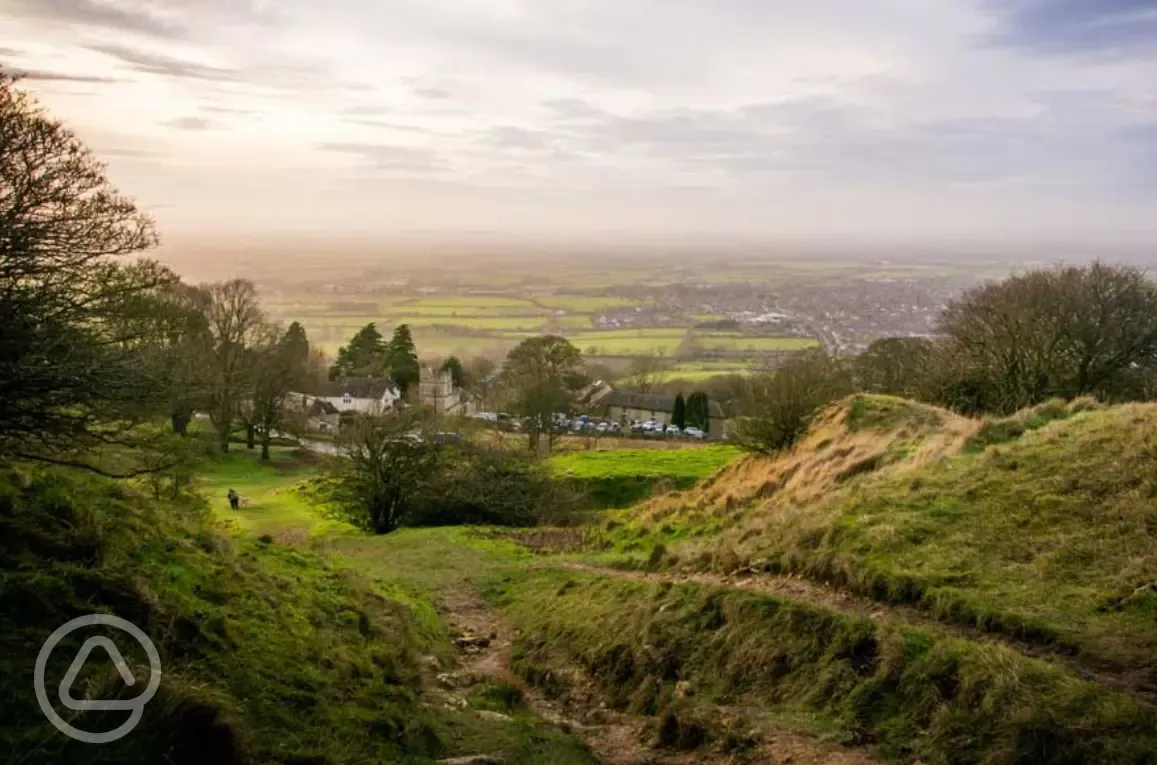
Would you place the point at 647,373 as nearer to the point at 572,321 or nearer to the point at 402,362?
the point at 402,362

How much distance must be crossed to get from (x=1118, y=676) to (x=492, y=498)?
2070 centimetres

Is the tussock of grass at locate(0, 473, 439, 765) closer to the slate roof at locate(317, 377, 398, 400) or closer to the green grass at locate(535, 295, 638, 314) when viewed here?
the slate roof at locate(317, 377, 398, 400)

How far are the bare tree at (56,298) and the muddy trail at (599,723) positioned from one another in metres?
4.82

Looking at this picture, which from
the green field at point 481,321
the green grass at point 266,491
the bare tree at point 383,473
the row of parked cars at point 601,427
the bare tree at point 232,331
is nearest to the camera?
the bare tree at point 383,473

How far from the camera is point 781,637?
331 inches

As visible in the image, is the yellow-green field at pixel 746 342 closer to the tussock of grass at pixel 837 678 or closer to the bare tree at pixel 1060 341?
the bare tree at pixel 1060 341

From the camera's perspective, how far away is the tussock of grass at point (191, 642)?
492cm

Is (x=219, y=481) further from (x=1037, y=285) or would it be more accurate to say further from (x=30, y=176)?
(x=1037, y=285)

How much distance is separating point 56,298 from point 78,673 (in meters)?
4.36

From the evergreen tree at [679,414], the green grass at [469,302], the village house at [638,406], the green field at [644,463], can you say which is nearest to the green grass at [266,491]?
the green field at [644,463]

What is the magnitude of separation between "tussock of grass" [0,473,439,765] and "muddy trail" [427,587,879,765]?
0.74 meters

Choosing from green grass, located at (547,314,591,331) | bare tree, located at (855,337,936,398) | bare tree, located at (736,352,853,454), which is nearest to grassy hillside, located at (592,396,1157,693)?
bare tree, located at (736,352,853,454)

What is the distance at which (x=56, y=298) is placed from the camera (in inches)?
308

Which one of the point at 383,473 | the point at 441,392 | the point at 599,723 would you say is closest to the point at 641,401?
the point at 441,392
